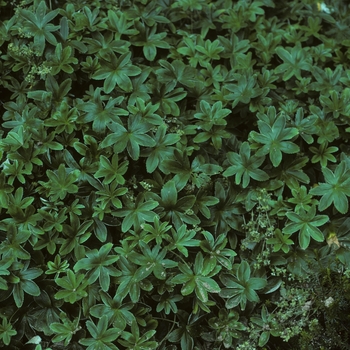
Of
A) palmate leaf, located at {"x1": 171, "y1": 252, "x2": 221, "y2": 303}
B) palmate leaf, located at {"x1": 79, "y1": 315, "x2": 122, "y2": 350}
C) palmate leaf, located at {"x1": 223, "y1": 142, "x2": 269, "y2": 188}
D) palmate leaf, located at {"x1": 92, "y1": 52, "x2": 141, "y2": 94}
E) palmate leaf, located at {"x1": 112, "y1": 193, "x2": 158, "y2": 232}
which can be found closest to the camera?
palmate leaf, located at {"x1": 79, "y1": 315, "x2": 122, "y2": 350}

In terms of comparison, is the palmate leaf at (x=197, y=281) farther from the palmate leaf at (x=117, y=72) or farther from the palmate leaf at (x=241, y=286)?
the palmate leaf at (x=117, y=72)

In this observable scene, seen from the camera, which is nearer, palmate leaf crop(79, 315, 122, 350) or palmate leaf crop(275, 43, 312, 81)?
palmate leaf crop(79, 315, 122, 350)

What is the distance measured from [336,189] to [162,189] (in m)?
1.09

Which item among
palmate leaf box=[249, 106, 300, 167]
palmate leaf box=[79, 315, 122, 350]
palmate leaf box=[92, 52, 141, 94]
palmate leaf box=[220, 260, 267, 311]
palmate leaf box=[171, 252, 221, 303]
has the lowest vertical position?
palmate leaf box=[79, 315, 122, 350]

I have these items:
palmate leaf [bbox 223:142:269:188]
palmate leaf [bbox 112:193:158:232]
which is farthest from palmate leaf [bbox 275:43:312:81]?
palmate leaf [bbox 112:193:158:232]

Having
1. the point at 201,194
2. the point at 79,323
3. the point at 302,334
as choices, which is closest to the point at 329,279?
the point at 302,334

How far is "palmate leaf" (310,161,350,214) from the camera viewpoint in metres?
3.15

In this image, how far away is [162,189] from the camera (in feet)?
10.3

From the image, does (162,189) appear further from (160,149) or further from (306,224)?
(306,224)

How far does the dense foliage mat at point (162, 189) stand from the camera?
2.97 metres

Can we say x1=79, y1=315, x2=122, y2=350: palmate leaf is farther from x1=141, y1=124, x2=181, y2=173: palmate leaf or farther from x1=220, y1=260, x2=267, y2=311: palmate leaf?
x1=141, y1=124, x2=181, y2=173: palmate leaf

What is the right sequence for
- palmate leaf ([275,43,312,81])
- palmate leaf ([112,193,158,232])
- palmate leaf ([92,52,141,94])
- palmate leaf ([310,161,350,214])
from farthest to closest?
palmate leaf ([275,43,312,81]) → palmate leaf ([92,52,141,94]) → palmate leaf ([310,161,350,214]) → palmate leaf ([112,193,158,232])

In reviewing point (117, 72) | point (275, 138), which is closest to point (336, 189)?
point (275, 138)

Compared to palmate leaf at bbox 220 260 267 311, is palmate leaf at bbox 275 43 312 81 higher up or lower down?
higher up
